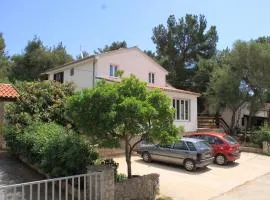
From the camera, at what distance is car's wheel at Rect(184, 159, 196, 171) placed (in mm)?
16312

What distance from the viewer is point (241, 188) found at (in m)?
14.2

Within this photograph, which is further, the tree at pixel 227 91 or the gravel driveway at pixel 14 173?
the tree at pixel 227 91

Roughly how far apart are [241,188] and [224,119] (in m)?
23.6

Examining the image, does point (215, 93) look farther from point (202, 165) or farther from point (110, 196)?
point (110, 196)

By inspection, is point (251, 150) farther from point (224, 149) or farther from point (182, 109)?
point (224, 149)

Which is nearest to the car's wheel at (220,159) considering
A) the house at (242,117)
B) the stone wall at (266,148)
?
the stone wall at (266,148)

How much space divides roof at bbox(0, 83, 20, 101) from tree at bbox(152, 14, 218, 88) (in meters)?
31.3

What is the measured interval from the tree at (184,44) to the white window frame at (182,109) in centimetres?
2040

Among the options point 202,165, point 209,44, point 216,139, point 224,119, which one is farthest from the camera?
point 209,44

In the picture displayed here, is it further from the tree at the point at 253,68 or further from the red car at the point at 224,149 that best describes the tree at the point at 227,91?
the red car at the point at 224,149

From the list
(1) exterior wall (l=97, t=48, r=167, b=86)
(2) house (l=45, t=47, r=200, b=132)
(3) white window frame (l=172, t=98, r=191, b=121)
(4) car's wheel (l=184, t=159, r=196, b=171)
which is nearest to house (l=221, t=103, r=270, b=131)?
(1) exterior wall (l=97, t=48, r=167, b=86)

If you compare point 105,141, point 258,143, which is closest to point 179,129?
point 105,141

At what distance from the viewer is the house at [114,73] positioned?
1016 inches

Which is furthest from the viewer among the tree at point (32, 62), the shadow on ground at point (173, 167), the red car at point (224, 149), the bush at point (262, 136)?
the tree at point (32, 62)
